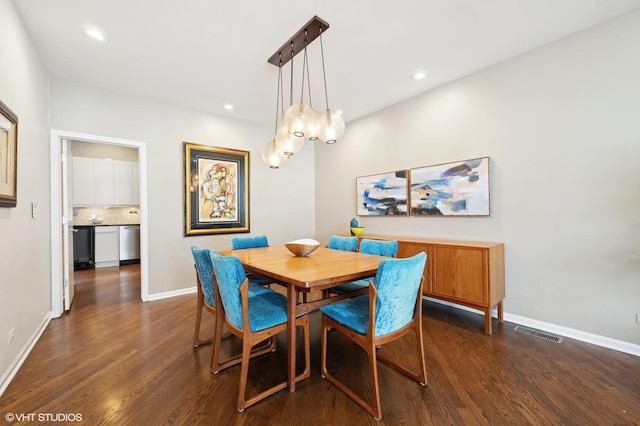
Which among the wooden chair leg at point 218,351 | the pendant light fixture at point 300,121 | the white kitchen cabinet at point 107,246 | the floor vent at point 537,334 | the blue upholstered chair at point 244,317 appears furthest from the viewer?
the white kitchen cabinet at point 107,246

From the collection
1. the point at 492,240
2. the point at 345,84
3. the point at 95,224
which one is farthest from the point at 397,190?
the point at 95,224

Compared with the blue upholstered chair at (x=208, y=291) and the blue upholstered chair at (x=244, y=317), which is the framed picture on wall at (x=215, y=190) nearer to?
the blue upholstered chair at (x=208, y=291)

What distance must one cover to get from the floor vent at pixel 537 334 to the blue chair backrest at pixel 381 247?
58.1 inches

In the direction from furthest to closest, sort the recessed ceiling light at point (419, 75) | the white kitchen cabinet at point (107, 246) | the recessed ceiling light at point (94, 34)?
1. the white kitchen cabinet at point (107, 246)
2. the recessed ceiling light at point (419, 75)
3. the recessed ceiling light at point (94, 34)

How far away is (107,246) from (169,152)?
3.52 metres

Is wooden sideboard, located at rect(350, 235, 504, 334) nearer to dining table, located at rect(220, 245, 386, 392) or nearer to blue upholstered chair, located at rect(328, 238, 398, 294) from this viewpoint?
blue upholstered chair, located at rect(328, 238, 398, 294)

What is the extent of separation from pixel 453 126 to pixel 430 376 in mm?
2790

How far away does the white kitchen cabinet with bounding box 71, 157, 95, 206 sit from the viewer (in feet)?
17.6

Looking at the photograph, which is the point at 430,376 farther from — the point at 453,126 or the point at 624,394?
the point at 453,126

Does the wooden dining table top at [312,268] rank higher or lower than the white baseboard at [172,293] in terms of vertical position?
higher

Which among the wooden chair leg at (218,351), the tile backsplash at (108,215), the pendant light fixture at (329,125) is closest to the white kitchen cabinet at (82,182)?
the tile backsplash at (108,215)

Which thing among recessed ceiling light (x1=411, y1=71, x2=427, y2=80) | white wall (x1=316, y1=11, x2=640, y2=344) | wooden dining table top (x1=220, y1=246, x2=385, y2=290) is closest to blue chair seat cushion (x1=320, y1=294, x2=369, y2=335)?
wooden dining table top (x1=220, y1=246, x2=385, y2=290)

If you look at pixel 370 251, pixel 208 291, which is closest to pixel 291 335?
pixel 208 291

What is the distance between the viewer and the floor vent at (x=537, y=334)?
246 cm
